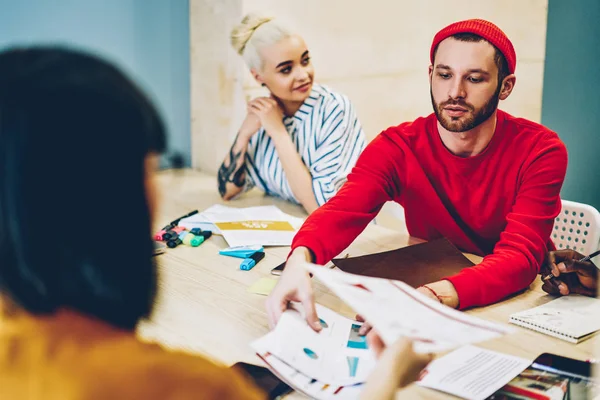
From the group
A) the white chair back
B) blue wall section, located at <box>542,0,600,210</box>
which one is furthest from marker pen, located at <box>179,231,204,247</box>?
blue wall section, located at <box>542,0,600,210</box>

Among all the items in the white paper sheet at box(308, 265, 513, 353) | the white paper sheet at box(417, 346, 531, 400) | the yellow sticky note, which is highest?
the white paper sheet at box(308, 265, 513, 353)

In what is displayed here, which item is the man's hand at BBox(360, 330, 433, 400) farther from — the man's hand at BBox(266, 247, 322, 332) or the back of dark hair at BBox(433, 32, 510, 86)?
the back of dark hair at BBox(433, 32, 510, 86)

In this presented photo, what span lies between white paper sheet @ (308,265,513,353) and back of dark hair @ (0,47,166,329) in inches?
11.2

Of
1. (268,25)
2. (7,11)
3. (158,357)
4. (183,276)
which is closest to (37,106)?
(158,357)

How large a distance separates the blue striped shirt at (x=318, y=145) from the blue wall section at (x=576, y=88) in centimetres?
91

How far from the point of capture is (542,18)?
244cm

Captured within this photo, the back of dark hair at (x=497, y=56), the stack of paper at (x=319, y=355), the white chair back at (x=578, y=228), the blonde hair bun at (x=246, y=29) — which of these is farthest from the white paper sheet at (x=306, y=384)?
the blonde hair bun at (x=246, y=29)

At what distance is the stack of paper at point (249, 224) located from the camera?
5.23 ft

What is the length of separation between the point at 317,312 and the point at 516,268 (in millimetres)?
448

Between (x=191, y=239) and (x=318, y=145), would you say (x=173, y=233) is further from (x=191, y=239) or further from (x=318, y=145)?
(x=318, y=145)

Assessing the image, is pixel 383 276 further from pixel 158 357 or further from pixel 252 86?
pixel 252 86

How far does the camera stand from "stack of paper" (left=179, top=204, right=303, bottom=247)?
1.59 m

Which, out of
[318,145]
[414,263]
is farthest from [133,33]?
[414,263]

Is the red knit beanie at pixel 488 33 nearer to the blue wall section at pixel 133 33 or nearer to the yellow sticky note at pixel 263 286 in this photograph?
the yellow sticky note at pixel 263 286
